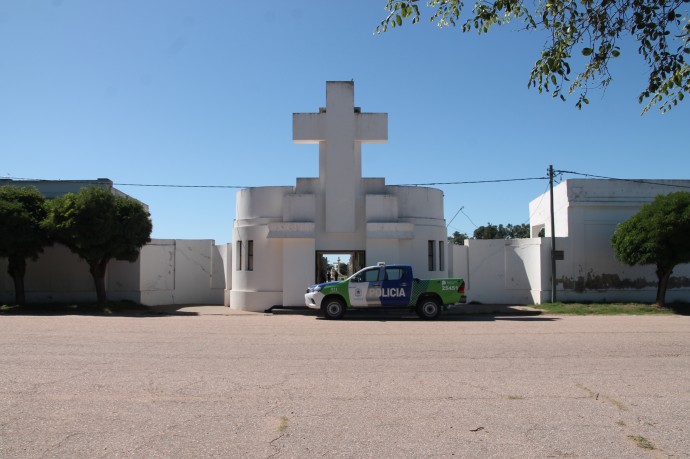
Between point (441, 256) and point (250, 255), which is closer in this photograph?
point (250, 255)

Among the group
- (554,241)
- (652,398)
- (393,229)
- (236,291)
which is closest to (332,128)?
(393,229)

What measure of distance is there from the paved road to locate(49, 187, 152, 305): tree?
10.0 m

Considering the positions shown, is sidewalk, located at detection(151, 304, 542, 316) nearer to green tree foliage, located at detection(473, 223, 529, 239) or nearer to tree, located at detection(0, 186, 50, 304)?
tree, located at detection(0, 186, 50, 304)

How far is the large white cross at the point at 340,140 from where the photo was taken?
2553cm

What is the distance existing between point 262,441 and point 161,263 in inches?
1034

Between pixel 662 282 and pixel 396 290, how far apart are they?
43.1ft

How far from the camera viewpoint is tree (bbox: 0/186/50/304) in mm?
23703

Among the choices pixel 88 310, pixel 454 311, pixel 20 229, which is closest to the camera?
pixel 20 229

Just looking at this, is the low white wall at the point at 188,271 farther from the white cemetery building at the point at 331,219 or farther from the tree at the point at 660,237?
the tree at the point at 660,237

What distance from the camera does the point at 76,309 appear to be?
85.3 feet

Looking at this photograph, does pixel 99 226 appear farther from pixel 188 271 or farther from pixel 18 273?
pixel 188 271

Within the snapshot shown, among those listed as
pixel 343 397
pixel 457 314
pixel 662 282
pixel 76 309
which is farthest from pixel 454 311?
pixel 343 397

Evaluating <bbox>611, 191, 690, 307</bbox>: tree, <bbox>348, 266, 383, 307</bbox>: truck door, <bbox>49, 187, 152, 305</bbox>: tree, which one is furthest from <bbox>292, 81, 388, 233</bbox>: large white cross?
<bbox>611, 191, 690, 307</bbox>: tree

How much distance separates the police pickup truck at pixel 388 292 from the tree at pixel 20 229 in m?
12.7
